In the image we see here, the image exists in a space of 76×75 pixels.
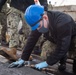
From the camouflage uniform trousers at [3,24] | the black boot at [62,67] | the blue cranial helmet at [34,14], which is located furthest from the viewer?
the camouflage uniform trousers at [3,24]

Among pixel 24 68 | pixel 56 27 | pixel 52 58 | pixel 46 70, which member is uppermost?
pixel 56 27

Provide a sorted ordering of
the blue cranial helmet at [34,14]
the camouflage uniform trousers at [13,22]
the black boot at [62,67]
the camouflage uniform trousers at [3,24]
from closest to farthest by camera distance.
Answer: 1. the blue cranial helmet at [34,14]
2. the black boot at [62,67]
3. the camouflage uniform trousers at [13,22]
4. the camouflage uniform trousers at [3,24]

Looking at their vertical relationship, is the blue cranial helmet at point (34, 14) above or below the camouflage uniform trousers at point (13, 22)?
above

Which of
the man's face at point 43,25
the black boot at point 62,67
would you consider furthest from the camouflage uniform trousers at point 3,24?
the man's face at point 43,25

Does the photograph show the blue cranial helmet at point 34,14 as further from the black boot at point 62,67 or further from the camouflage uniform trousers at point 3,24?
the camouflage uniform trousers at point 3,24

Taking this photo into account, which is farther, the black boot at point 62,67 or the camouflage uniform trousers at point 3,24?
the camouflage uniform trousers at point 3,24

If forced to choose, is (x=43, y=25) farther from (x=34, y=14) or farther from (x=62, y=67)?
(x=62, y=67)

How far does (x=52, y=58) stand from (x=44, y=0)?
6.95 ft

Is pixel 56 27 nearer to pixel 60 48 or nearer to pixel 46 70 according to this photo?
pixel 60 48

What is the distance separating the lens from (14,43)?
4.87 m

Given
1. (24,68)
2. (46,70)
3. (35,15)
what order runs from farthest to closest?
1. (46,70)
2. (24,68)
3. (35,15)

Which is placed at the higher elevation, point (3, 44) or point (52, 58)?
point (52, 58)

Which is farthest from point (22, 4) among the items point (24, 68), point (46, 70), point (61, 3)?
point (61, 3)

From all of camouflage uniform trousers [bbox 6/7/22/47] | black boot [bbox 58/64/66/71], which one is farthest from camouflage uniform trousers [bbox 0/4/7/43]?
black boot [bbox 58/64/66/71]
